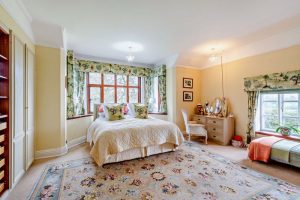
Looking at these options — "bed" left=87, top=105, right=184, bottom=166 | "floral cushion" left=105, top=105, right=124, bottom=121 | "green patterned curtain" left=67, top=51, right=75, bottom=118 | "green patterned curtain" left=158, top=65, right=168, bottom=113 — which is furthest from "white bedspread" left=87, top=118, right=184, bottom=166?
"green patterned curtain" left=158, top=65, right=168, bottom=113

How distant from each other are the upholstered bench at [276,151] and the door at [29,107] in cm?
398

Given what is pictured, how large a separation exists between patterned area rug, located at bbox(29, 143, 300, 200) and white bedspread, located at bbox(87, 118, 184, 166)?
0.95 feet

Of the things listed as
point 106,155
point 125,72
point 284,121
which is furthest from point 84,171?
point 284,121

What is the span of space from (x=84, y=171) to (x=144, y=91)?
3488 millimetres

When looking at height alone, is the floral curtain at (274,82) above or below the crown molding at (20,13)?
below

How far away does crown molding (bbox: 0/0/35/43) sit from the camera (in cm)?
188

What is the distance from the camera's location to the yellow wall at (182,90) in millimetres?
4738

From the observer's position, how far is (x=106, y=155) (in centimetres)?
250

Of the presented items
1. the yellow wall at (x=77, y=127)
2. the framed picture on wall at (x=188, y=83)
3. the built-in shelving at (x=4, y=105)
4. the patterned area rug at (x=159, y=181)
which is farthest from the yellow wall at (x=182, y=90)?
the built-in shelving at (x=4, y=105)

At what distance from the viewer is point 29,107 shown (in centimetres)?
256

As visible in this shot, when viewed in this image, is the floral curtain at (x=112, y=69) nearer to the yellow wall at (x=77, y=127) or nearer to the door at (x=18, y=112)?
the yellow wall at (x=77, y=127)

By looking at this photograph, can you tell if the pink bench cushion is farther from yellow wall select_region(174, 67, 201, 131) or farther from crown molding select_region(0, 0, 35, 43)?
crown molding select_region(0, 0, 35, 43)

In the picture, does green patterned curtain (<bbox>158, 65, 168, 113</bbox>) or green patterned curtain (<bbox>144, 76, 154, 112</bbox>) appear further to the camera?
green patterned curtain (<bbox>144, 76, 154, 112</bbox>)

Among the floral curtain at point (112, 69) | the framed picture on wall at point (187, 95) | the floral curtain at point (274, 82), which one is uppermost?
the floral curtain at point (112, 69)
